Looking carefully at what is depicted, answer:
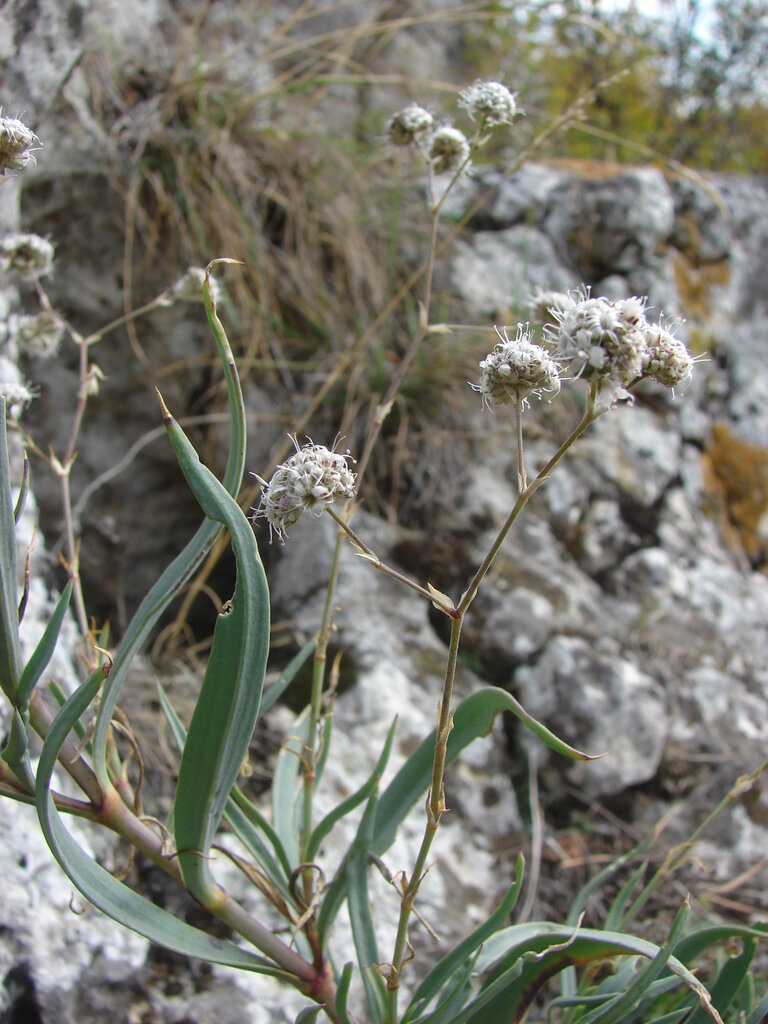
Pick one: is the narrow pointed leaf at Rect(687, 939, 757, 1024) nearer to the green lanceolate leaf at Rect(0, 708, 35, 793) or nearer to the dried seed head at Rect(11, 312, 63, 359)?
the green lanceolate leaf at Rect(0, 708, 35, 793)

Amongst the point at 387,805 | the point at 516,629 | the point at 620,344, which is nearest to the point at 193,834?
the point at 387,805

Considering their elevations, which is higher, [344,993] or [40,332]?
[40,332]

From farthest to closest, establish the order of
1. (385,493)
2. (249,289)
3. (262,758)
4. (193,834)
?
1. (249,289)
2. (385,493)
3. (262,758)
4. (193,834)

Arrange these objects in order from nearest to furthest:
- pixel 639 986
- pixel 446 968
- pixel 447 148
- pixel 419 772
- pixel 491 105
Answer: pixel 639 986 → pixel 446 968 → pixel 419 772 → pixel 491 105 → pixel 447 148

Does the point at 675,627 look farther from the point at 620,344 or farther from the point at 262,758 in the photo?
the point at 620,344

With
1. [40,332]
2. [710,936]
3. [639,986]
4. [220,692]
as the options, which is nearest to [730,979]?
[710,936]

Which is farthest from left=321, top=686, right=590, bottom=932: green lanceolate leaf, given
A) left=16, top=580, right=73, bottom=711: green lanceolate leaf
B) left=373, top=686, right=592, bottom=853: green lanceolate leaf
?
left=16, top=580, right=73, bottom=711: green lanceolate leaf

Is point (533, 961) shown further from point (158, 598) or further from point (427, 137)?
point (427, 137)

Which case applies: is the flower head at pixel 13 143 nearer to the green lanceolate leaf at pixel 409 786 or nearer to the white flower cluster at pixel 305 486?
the white flower cluster at pixel 305 486
